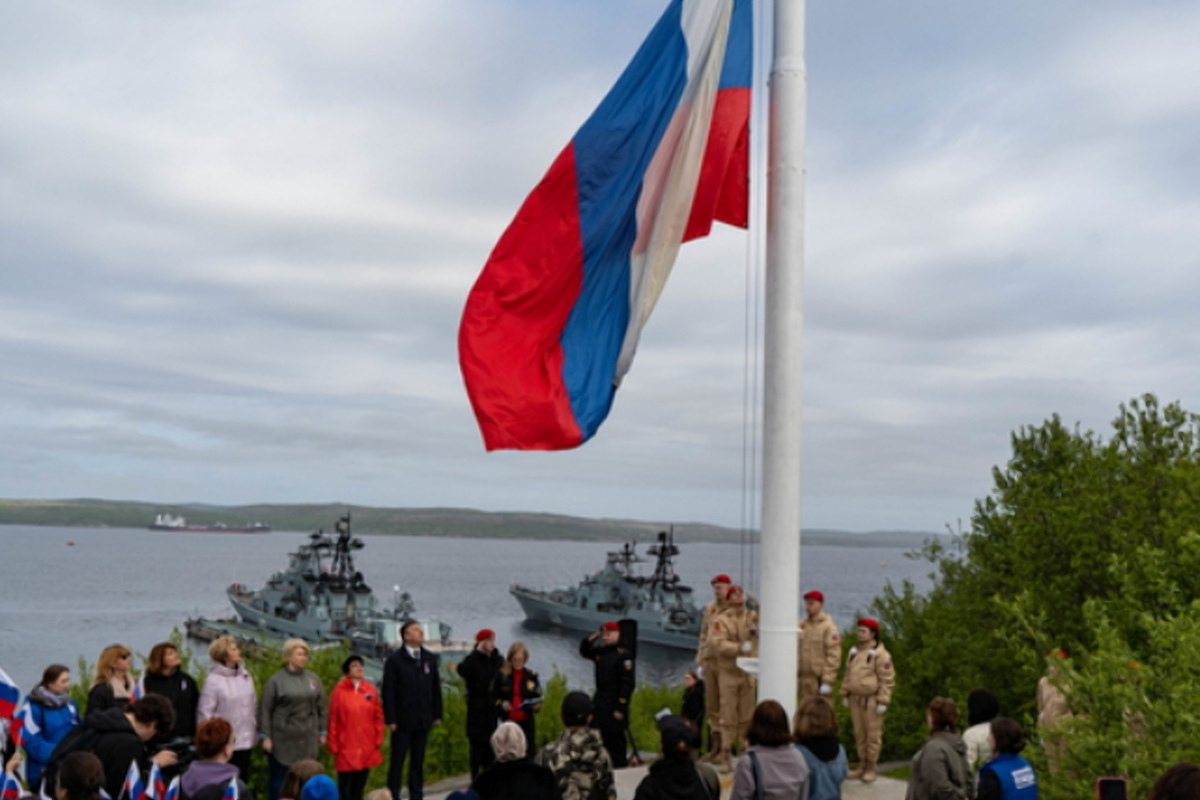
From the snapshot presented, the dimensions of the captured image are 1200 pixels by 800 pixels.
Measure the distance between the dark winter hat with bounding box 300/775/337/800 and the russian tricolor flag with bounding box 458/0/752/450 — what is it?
2.50 metres

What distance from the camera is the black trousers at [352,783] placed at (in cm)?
965

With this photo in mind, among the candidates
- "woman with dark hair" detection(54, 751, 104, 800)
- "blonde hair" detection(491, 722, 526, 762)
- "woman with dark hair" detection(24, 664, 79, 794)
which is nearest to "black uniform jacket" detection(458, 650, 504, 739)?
"woman with dark hair" detection(24, 664, 79, 794)

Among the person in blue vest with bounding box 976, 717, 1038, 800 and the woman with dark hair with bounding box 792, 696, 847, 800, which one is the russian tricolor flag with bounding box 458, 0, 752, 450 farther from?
the person in blue vest with bounding box 976, 717, 1038, 800

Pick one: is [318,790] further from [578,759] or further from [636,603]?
[636,603]

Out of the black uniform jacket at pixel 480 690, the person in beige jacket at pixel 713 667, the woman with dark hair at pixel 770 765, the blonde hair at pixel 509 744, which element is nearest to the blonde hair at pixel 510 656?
the black uniform jacket at pixel 480 690

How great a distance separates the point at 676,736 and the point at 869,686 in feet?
16.5

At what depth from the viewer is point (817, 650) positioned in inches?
403

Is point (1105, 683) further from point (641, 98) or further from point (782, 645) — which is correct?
point (641, 98)

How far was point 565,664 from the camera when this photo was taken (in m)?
67.0

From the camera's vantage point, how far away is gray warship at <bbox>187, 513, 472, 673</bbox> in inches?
2195

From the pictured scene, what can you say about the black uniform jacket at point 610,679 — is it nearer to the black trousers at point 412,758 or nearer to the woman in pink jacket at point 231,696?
the black trousers at point 412,758

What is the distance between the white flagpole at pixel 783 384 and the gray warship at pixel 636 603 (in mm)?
57121

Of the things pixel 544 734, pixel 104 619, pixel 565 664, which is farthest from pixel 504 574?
pixel 544 734

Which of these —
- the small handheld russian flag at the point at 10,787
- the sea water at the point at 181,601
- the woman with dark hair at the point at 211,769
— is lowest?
the sea water at the point at 181,601
